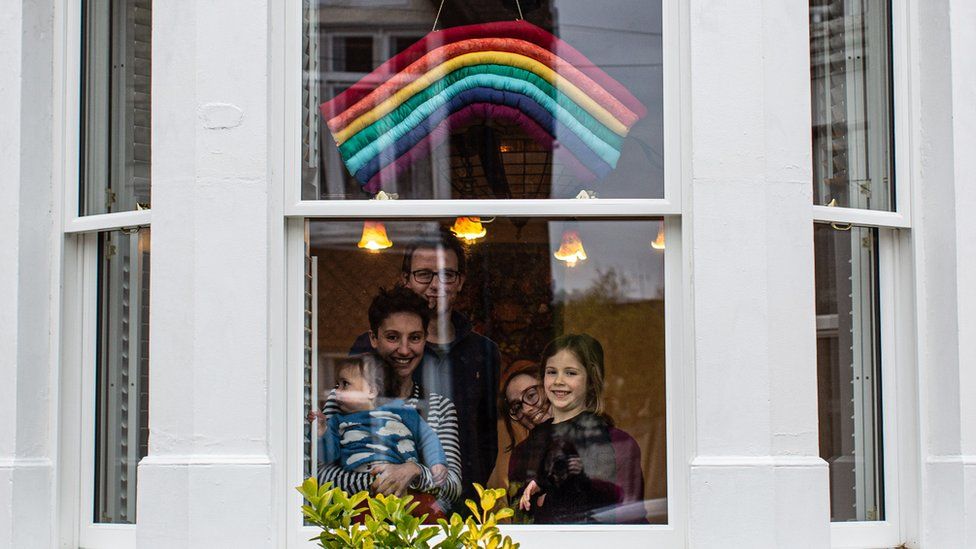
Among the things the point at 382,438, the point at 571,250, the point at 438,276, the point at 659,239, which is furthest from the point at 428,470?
the point at 659,239

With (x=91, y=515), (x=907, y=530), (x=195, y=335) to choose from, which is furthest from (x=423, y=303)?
(x=907, y=530)

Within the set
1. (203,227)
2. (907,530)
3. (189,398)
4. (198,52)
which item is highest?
(198,52)

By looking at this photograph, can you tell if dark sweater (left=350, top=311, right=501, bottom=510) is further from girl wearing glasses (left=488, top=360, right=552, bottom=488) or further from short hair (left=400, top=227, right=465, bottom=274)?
short hair (left=400, top=227, right=465, bottom=274)

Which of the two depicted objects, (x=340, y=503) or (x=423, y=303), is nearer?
(x=340, y=503)

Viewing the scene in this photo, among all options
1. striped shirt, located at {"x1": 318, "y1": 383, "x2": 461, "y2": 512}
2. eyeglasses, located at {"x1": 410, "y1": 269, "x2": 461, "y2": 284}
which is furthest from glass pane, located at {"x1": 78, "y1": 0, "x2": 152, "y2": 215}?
striped shirt, located at {"x1": 318, "y1": 383, "x2": 461, "y2": 512}

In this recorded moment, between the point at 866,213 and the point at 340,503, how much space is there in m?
2.59

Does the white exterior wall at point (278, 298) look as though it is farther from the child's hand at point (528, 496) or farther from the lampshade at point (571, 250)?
the child's hand at point (528, 496)

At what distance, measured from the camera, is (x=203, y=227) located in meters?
4.66

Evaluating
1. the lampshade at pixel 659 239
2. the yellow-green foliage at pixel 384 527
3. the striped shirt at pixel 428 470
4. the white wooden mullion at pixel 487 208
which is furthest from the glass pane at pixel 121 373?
the lampshade at pixel 659 239

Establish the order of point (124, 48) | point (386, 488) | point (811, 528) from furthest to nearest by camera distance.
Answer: point (124, 48) < point (386, 488) < point (811, 528)

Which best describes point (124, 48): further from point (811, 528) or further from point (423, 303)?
point (811, 528)

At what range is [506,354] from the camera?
196 inches

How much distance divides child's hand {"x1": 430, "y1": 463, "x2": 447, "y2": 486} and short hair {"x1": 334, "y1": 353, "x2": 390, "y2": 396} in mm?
368

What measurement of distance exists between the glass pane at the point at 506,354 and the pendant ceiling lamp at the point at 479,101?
30 centimetres
